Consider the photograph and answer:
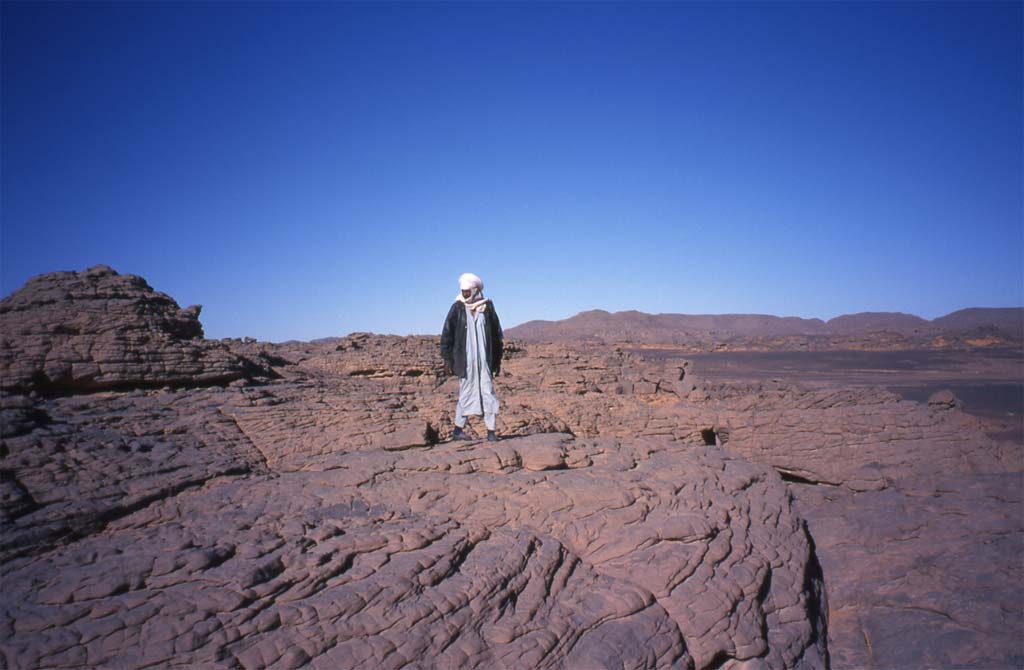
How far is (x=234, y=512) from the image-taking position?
3.62 meters

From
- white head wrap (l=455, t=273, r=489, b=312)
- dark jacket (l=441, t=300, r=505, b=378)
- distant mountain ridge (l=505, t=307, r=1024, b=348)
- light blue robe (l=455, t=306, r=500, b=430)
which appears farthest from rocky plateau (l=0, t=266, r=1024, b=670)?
distant mountain ridge (l=505, t=307, r=1024, b=348)

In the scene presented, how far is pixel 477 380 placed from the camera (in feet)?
18.9

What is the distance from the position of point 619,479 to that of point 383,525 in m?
2.07

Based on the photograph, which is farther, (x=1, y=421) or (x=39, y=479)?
(x=1, y=421)

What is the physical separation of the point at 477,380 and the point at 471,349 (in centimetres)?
32

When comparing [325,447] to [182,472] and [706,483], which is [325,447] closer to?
[182,472]

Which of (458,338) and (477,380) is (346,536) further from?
(458,338)

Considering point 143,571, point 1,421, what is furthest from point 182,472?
point 143,571

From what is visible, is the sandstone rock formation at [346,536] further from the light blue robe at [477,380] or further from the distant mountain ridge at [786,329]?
the distant mountain ridge at [786,329]

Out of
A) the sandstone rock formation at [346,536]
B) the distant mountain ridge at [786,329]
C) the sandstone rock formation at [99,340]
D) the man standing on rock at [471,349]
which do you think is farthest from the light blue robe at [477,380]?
the distant mountain ridge at [786,329]

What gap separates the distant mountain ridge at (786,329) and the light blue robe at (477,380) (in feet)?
154

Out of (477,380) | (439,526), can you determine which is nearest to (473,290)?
(477,380)

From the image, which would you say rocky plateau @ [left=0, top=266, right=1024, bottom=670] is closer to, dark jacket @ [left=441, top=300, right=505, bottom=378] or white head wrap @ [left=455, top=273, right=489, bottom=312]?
dark jacket @ [left=441, top=300, right=505, bottom=378]

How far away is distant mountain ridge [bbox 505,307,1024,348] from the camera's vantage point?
46.6 metres
